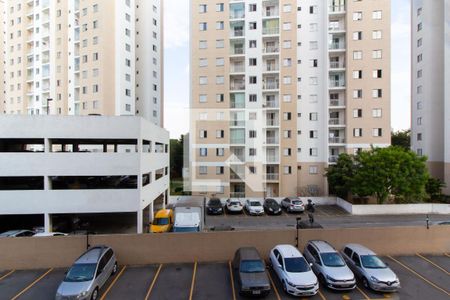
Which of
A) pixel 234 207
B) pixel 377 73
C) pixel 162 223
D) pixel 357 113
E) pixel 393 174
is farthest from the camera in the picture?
pixel 357 113

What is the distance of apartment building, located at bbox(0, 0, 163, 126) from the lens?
3694 cm

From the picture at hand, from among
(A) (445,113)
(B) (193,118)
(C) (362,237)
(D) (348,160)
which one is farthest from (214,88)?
(A) (445,113)

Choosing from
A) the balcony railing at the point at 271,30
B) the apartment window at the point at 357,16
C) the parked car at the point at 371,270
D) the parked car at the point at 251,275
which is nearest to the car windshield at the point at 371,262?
the parked car at the point at 371,270

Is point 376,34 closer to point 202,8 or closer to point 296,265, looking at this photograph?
point 202,8

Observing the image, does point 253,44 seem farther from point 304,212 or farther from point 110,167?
point 110,167

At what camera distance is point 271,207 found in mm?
25828

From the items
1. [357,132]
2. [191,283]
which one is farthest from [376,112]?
[191,283]

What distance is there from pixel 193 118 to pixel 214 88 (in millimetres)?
4128

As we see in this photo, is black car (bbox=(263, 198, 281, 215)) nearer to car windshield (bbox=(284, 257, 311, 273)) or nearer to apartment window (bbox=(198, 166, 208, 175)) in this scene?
apartment window (bbox=(198, 166, 208, 175))

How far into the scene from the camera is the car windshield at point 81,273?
34.3 ft

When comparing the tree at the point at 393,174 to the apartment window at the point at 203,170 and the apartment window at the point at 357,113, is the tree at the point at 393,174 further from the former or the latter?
the apartment window at the point at 203,170

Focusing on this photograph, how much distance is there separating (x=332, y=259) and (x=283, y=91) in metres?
23.6

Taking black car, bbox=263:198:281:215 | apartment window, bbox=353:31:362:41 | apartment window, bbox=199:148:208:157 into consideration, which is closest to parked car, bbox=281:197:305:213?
black car, bbox=263:198:281:215

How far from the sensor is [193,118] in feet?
105
